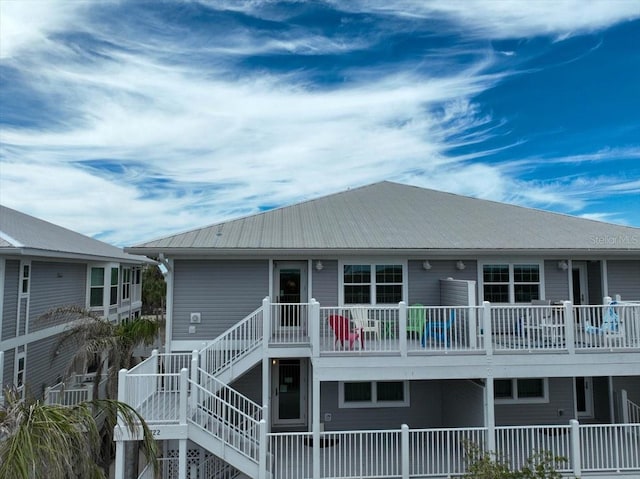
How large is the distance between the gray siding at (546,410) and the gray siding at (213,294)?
7.88 meters

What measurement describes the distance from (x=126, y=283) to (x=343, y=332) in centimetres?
2000

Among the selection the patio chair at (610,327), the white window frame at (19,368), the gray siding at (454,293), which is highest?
the gray siding at (454,293)

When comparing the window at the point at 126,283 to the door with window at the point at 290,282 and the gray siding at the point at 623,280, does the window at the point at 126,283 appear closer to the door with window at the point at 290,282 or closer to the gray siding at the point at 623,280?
the door with window at the point at 290,282

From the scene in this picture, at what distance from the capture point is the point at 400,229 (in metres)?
13.1

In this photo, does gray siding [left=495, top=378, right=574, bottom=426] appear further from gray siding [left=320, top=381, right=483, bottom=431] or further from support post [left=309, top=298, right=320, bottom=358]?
support post [left=309, top=298, right=320, bottom=358]

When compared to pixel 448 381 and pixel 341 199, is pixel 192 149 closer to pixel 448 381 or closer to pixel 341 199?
pixel 341 199

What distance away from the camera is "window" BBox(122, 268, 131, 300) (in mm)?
25078

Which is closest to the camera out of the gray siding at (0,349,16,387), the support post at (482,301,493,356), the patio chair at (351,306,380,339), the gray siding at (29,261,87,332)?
the support post at (482,301,493,356)

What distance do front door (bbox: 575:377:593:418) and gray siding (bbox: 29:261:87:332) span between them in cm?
1765

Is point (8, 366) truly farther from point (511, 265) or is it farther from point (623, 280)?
point (623, 280)

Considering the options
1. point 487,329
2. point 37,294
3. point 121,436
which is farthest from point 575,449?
point 37,294

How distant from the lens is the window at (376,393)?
1238cm

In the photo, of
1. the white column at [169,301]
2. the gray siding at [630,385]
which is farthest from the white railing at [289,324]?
the gray siding at [630,385]

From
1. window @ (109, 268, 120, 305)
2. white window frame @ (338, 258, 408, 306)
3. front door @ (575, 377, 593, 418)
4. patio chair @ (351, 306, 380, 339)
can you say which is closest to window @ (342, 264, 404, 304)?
white window frame @ (338, 258, 408, 306)
